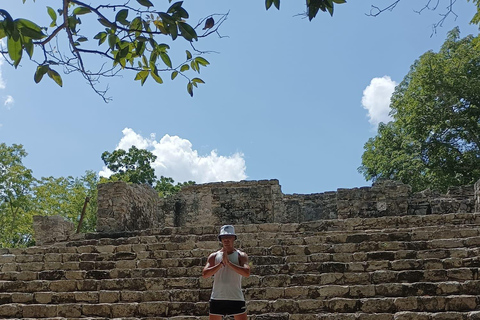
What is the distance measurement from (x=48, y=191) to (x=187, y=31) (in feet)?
82.7

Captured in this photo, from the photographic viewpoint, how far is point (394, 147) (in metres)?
21.0

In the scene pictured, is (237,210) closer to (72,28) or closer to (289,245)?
(289,245)

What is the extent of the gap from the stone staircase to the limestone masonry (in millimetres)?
12

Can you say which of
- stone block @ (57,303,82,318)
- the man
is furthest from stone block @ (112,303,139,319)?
the man

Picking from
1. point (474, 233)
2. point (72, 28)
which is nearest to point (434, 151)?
point (474, 233)

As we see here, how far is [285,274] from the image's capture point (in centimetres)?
584

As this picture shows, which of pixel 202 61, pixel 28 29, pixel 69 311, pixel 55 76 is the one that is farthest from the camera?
pixel 69 311

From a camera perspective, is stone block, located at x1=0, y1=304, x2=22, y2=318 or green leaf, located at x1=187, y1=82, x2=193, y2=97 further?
stone block, located at x1=0, y1=304, x2=22, y2=318

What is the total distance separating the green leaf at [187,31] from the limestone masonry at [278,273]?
3452 millimetres

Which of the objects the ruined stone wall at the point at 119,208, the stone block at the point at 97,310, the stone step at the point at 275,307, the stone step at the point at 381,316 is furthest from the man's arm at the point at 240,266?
the ruined stone wall at the point at 119,208

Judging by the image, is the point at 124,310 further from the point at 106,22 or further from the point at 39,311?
the point at 106,22

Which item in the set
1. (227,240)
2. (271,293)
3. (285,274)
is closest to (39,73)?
(227,240)

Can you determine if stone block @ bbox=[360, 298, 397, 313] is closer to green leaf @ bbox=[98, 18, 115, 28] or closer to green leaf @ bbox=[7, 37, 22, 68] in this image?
green leaf @ bbox=[98, 18, 115, 28]

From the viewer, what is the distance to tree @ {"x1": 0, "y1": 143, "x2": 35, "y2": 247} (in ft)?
72.2
